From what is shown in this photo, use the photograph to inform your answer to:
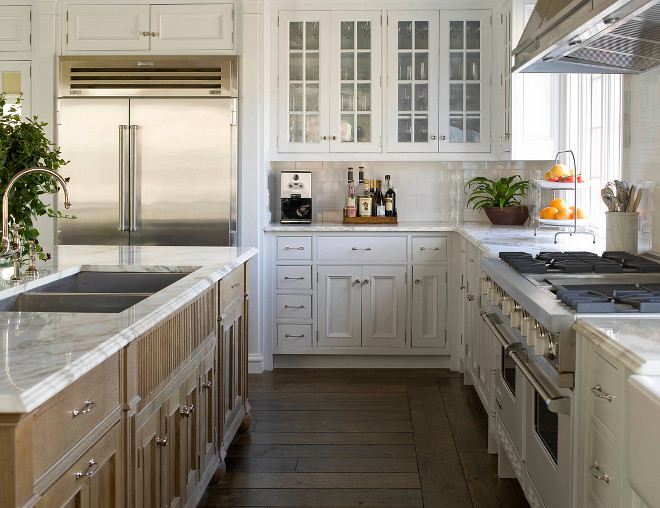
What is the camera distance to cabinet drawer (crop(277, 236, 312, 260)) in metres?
5.20

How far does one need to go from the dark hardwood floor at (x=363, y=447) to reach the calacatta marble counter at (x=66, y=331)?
0.92 metres

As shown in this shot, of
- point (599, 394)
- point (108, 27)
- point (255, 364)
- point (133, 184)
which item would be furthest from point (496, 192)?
point (599, 394)

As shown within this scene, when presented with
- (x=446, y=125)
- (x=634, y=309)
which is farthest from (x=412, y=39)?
(x=634, y=309)

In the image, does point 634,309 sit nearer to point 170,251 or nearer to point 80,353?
point 80,353

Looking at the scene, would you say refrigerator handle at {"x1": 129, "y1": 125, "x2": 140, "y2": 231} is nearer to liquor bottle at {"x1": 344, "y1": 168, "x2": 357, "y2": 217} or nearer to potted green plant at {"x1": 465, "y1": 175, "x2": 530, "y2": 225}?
liquor bottle at {"x1": 344, "y1": 168, "x2": 357, "y2": 217}

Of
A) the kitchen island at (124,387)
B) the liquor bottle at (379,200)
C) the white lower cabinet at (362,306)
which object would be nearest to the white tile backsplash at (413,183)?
the liquor bottle at (379,200)

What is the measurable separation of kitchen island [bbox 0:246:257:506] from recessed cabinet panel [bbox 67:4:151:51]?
6.32 feet

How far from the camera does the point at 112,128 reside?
5.07 meters

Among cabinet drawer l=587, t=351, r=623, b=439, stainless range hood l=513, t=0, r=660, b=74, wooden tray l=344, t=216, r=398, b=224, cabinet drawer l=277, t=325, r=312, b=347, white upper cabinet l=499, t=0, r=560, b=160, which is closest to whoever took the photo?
cabinet drawer l=587, t=351, r=623, b=439

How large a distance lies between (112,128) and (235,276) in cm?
195

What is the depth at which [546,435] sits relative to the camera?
7.68ft

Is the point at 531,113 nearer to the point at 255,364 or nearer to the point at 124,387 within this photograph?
the point at 255,364

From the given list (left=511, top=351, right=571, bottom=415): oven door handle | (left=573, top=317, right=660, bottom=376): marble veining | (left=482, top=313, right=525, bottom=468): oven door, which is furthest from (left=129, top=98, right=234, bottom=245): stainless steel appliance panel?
(left=573, top=317, right=660, bottom=376): marble veining

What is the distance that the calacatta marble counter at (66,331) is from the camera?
1388mm
